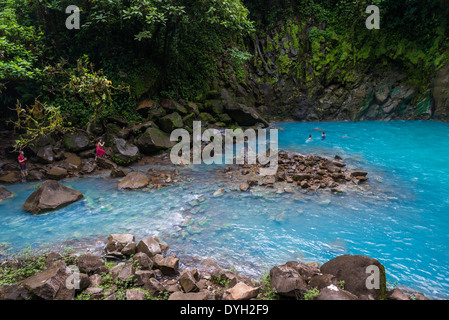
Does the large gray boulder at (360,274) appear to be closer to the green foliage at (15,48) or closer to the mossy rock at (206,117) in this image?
the green foliage at (15,48)

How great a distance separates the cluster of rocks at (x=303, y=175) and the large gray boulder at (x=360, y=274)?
512 cm

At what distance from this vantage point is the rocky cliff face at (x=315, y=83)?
23328 mm

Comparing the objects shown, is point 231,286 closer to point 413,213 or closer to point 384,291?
point 384,291

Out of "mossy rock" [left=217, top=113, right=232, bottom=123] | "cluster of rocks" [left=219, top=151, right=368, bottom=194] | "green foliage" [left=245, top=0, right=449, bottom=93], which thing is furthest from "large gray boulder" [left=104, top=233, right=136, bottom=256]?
"green foliage" [left=245, top=0, right=449, bottom=93]

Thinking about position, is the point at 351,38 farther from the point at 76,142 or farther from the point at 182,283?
the point at 182,283

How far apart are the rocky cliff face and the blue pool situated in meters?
13.7

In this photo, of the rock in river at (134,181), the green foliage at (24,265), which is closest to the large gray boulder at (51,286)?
the green foliage at (24,265)

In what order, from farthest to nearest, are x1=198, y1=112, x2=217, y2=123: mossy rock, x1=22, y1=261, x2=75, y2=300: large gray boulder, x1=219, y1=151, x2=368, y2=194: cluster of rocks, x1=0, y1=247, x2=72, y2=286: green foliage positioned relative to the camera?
1. x1=198, y1=112, x2=217, y2=123: mossy rock
2. x1=219, y1=151, x2=368, y2=194: cluster of rocks
3. x1=0, y1=247, x2=72, y2=286: green foliage
4. x1=22, y1=261, x2=75, y2=300: large gray boulder

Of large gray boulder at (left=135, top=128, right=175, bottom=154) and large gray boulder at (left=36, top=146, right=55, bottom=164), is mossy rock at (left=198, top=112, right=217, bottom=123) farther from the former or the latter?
large gray boulder at (left=36, top=146, right=55, bottom=164)

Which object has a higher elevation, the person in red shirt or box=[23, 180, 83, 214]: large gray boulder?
the person in red shirt

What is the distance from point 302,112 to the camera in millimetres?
24938

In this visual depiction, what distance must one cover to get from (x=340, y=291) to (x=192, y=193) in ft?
22.0

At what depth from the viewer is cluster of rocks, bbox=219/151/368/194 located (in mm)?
10123
